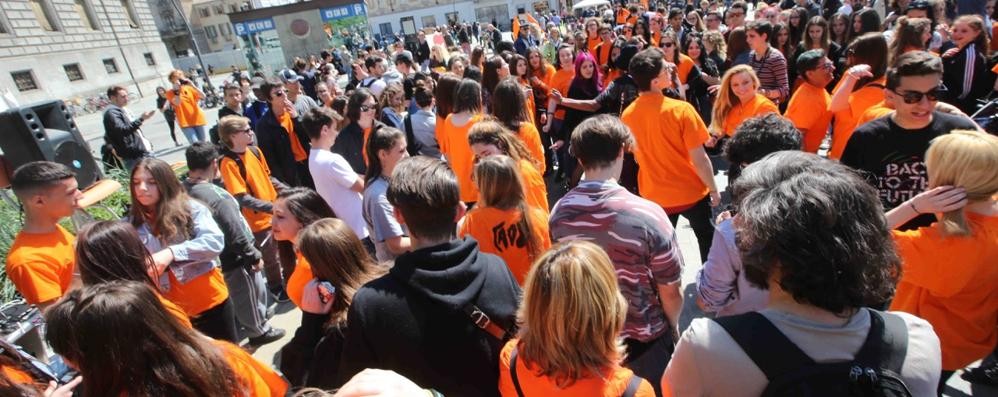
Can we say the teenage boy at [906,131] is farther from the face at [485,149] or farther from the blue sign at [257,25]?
the blue sign at [257,25]

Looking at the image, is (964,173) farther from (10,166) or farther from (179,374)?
(10,166)

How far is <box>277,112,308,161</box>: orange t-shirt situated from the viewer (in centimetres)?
565

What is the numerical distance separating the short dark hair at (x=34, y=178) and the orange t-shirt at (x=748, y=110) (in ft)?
13.7

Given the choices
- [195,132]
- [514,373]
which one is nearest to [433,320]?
[514,373]

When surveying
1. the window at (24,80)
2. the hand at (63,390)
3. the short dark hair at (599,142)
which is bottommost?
the hand at (63,390)

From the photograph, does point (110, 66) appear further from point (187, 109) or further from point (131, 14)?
point (187, 109)

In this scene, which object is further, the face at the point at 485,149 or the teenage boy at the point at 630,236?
the face at the point at 485,149

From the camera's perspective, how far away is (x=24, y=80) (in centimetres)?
2609

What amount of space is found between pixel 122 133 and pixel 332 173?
5510mm

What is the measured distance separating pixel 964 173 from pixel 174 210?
3849 millimetres

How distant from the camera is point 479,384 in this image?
1.82 m

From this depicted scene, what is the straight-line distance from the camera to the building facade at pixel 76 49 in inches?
1006

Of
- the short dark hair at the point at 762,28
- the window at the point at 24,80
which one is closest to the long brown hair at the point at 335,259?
the short dark hair at the point at 762,28

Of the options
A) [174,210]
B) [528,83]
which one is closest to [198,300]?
[174,210]
